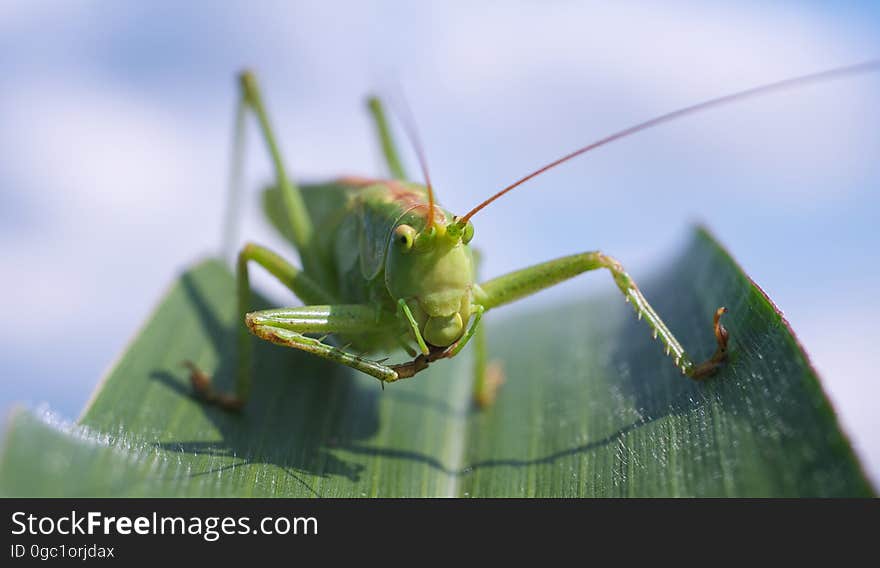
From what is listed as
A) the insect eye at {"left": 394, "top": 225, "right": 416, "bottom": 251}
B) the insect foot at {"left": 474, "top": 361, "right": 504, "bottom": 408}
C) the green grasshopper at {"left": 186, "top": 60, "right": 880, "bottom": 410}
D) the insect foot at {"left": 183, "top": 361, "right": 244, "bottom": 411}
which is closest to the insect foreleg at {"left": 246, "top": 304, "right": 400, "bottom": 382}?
the green grasshopper at {"left": 186, "top": 60, "right": 880, "bottom": 410}

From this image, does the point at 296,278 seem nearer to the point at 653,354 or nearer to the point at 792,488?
the point at 653,354

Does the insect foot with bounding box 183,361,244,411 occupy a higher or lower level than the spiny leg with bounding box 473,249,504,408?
higher

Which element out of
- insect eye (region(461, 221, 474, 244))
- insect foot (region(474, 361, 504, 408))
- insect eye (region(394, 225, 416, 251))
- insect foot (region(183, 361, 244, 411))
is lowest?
insect foot (region(474, 361, 504, 408))

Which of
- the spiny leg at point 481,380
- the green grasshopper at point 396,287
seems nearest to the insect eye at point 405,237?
the green grasshopper at point 396,287

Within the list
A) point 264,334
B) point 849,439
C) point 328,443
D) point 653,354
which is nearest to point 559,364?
point 653,354

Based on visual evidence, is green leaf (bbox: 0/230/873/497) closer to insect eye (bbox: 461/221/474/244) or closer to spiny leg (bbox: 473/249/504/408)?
spiny leg (bbox: 473/249/504/408)
